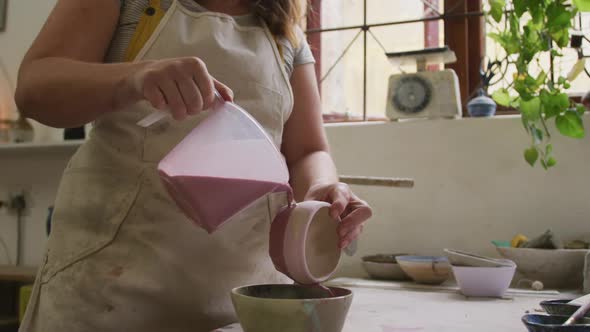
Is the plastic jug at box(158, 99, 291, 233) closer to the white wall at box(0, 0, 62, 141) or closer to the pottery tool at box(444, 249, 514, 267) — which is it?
the pottery tool at box(444, 249, 514, 267)

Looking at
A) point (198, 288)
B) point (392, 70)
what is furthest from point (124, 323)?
point (392, 70)

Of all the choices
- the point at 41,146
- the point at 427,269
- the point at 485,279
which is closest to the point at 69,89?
the point at 485,279

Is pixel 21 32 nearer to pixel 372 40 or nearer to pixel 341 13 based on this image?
pixel 341 13

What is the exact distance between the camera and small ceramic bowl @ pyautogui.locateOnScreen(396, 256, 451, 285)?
1479 mm

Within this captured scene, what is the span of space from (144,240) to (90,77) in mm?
277

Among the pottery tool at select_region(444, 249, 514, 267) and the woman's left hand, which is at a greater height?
the woman's left hand

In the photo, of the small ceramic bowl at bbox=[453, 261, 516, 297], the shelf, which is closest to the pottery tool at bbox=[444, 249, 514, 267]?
the small ceramic bowl at bbox=[453, 261, 516, 297]

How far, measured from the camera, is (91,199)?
3.09ft

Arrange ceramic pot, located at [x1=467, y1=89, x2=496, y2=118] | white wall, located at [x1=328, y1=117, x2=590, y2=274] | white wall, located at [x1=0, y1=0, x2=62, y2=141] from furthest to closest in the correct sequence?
white wall, located at [x1=0, y1=0, x2=62, y2=141]
ceramic pot, located at [x1=467, y1=89, x2=496, y2=118]
white wall, located at [x1=328, y1=117, x2=590, y2=274]

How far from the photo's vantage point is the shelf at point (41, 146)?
2.37 metres

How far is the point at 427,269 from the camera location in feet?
4.88

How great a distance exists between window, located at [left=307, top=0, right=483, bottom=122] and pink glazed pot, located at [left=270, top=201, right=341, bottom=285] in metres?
1.39

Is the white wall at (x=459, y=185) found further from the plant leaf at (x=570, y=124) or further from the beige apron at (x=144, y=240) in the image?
the beige apron at (x=144, y=240)

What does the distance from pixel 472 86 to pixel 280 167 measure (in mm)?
1537
